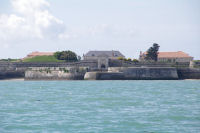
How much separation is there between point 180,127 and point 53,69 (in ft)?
235

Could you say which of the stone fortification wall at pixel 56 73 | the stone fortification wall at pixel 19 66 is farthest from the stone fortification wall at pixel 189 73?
the stone fortification wall at pixel 19 66

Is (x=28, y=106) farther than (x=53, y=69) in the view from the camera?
No

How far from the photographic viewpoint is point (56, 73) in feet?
327

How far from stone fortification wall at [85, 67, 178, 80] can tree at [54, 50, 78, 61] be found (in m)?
39.8

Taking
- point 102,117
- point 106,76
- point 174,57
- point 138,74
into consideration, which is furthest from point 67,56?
point 102,117

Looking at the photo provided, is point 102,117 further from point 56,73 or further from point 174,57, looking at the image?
point 174,57

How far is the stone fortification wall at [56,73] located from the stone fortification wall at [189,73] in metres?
20.0

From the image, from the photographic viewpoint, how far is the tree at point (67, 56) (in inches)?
5276

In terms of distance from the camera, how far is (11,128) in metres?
30.3

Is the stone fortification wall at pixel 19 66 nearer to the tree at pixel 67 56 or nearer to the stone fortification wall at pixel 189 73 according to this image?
the tree at pixel 67 56

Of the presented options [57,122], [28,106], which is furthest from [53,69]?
[57,122]

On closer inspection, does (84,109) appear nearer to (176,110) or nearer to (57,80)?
(176,110)

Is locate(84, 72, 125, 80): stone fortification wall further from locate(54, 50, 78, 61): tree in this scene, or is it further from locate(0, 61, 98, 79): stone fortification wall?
locate(54, 50, 78, 61): tree

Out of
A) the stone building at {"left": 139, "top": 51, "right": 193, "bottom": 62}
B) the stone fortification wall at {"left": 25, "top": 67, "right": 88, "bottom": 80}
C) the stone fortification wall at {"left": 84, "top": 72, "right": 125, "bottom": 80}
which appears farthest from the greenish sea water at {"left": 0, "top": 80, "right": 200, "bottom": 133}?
the stone building at {"left": 139, "top": 51, "right": 193, "bottom": 62}
